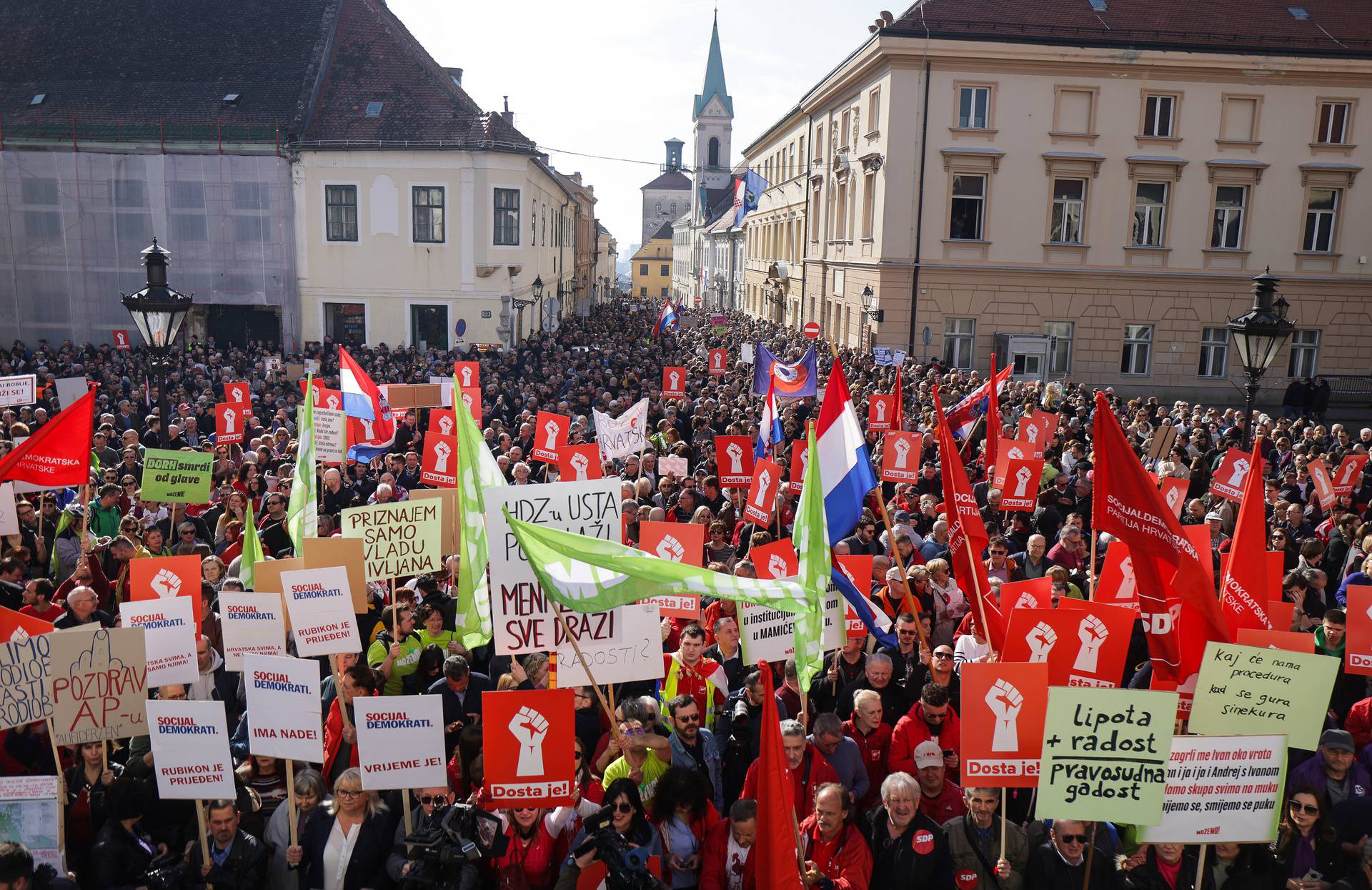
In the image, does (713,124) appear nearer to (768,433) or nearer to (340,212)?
(340,212)

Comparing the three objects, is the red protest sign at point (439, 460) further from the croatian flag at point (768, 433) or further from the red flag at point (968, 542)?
the red flag at point (968, 542)

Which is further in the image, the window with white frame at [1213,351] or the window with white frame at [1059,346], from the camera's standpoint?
the window with white frame at [1213,351]

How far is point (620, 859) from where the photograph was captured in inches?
211

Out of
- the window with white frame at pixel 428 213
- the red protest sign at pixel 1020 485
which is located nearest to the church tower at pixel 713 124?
the window with white frame at pixel 428 213

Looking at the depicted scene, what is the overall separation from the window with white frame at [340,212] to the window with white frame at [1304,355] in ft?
98.0

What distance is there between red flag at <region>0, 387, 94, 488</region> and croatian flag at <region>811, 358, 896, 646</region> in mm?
6842

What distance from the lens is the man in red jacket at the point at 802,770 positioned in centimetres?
612

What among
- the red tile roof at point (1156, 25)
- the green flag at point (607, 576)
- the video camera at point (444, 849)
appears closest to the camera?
the video camera at point (444, 849)

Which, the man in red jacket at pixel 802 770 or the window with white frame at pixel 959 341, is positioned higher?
the window with white frame at pixel 959 341

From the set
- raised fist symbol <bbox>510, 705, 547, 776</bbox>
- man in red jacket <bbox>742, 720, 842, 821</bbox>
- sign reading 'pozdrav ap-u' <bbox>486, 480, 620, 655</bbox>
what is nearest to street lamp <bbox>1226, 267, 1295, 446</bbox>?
man in red jacket <bbox>742, 720, 842, 821</bbox>

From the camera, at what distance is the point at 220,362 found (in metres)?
27.1

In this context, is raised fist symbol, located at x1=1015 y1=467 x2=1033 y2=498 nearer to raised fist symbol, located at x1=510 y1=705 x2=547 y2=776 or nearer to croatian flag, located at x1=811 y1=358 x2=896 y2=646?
croatian flag, located at x1=811 y1=358 x2=896 y2=646

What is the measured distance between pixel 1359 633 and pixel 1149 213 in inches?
1075

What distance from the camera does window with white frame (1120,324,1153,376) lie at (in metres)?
32.5
